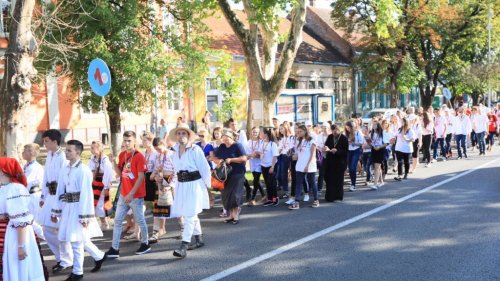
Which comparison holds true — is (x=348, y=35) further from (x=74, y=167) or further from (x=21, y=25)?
(x=74, y=167)

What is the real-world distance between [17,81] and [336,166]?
6710mm

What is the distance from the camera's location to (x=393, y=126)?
45.3 feet

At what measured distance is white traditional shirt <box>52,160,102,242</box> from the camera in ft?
20.0

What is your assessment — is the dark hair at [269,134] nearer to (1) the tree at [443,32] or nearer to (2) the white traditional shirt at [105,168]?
(2) the white traditional shirt at [105,168]

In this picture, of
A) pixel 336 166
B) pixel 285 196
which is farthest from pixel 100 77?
pixel 336 166

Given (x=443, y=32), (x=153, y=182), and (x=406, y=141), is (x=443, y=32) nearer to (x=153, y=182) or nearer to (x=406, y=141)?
(x=406, y=141)

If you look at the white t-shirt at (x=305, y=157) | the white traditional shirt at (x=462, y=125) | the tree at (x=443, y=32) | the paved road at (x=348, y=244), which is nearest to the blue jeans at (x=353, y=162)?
the paved road at (x=348, y=244)

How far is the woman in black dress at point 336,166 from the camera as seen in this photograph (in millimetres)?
10852

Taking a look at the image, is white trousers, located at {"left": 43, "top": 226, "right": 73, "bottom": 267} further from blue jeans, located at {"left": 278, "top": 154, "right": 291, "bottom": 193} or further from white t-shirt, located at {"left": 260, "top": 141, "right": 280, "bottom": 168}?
blue jeans, located at {"left": 278, "top": 154, "right": 291, "bottom": 193}

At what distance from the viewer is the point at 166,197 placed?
26.4ft

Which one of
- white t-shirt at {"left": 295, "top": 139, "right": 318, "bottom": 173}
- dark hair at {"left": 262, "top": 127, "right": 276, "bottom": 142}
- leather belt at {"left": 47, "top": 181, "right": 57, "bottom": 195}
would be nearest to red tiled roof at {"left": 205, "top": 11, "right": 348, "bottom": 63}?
dark hair at {"left": 262, "top": 127, "right": 276, "bottom": 142}

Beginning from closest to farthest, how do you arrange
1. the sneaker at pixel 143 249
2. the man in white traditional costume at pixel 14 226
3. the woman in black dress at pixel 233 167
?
1. the man in white traditional costume at pixel 14 226
2. the sneaker at pixel 143 249
3. the woman in black dress at pixel 233 167

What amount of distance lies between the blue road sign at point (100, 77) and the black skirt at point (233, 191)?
9.89 ft

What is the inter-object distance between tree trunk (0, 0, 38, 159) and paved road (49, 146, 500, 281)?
3.17 metres
